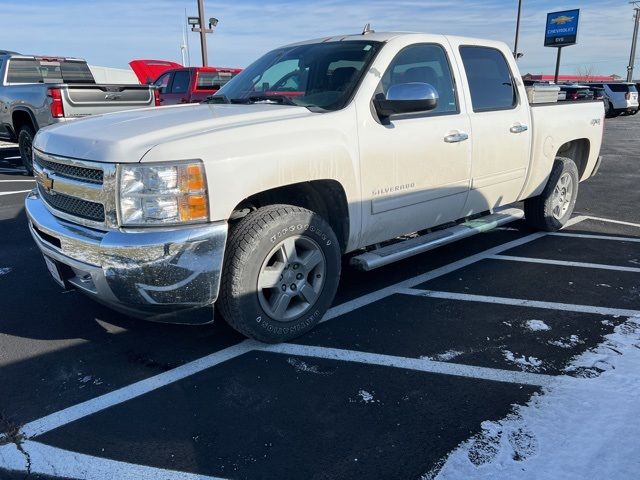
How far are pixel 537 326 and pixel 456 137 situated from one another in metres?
1.55

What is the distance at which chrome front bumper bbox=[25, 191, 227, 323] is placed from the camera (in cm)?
285

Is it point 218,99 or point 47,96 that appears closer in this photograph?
point 218,99

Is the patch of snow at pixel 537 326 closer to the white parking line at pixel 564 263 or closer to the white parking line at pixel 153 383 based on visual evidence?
the white parking line at pixel 153 383

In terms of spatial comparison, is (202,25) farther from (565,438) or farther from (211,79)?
(565,438)

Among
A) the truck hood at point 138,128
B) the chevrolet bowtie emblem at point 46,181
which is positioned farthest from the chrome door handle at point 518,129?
the chevrolet bowtie emblem at point 46,181

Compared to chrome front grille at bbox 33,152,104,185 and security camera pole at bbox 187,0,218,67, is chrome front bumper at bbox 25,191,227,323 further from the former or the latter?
security camera pole at bbox 187,0,218,67

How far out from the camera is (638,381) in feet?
9.98

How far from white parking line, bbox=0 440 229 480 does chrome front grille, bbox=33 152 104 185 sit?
139 cm

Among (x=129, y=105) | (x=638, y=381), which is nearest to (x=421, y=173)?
(x=638, y=381)

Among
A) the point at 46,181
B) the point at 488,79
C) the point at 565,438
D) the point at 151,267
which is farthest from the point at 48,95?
the point at 565,438

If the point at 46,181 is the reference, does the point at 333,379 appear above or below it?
below

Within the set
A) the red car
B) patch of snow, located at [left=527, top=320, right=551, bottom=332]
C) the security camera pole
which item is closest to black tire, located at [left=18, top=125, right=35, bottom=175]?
the red car

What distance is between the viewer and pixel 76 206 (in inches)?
126

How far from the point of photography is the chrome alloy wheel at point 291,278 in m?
3.37
